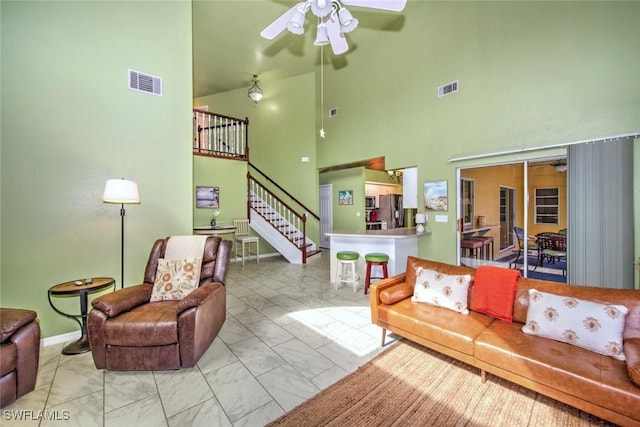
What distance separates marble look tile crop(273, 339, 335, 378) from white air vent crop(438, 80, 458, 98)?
502 cm

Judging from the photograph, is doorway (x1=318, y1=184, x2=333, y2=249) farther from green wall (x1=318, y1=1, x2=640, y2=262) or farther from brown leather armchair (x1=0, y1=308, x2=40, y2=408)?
brown leather armchair (x1=0, y1=308, x2=40, y2=408)

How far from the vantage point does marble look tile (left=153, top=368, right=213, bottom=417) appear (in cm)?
190

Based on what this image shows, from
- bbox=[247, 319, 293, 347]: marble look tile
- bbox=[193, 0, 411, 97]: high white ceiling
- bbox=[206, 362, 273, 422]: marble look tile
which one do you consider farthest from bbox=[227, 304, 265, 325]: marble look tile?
bbox=[193, 0, 411, 97]: high white ceiling

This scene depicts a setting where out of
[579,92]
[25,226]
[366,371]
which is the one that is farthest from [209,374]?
[579,92]

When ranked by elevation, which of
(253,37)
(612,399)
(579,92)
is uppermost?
(253,37)

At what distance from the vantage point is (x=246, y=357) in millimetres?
2506

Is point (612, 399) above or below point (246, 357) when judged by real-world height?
above

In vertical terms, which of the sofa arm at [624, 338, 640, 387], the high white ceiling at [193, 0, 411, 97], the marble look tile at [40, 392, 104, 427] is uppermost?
the high white ceiling at [193, 0, 411, 97]

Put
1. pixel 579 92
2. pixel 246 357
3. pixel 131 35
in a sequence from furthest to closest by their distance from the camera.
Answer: pixel 579 92 < pixel 131 35 < pixel 246 357

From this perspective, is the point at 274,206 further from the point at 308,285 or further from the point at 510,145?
the point at 510,145

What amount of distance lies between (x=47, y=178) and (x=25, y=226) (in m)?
0.53

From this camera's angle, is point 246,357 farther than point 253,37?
No

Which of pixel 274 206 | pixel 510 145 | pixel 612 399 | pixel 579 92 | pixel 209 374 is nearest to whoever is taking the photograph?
pixel 612 399

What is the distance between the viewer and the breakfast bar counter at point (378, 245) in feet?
14.6
